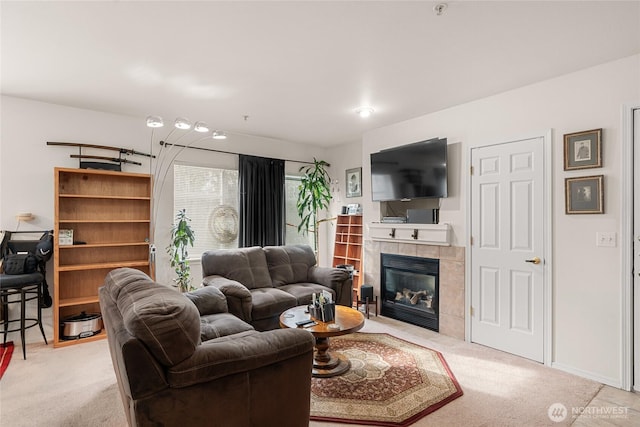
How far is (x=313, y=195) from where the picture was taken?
540 centimetres

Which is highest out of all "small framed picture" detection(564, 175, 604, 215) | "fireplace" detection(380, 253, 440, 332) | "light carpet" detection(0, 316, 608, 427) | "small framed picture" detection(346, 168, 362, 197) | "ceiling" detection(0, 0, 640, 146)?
"ceiling" detection(0, 0, 640, 146)

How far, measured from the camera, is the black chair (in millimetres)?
3102

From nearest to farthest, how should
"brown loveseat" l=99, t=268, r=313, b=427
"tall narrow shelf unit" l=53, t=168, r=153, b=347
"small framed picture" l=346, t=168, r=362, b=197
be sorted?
"brown loveseat" l=99, t=268, r=313, b=427
"tall narrow shelf unit" l=53, t=168, r=153, b=347
"small framed picture" l=346, t=168, r=362, b=197

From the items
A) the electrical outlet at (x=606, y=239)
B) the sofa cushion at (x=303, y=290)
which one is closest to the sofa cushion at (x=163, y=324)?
the sofa cushion at (x=303, y=290)

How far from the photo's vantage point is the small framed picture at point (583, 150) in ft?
8.83

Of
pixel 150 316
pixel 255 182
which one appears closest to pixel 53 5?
pixel 150 316

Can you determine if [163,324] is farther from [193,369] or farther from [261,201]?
[261,201]

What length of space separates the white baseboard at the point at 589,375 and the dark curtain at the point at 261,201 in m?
3.72

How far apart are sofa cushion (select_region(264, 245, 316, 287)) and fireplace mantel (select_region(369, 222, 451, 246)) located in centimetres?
99

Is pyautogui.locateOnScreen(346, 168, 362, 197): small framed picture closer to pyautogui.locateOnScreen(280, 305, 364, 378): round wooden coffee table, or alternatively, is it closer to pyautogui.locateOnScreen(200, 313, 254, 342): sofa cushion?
pyautogui.locateOnScreen(280, 305, 364, 378): round wooden coffee table

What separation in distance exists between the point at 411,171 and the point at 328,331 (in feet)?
7.76

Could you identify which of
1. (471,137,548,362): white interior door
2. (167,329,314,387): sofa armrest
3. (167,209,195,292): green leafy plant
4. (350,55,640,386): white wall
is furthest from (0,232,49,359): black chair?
(350,55,640,386): white wall

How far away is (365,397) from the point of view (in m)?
2.42

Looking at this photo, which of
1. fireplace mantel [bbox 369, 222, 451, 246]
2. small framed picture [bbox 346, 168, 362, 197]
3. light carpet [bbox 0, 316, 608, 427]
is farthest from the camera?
small framed picture [bbox 346, 168, 362, 197]
